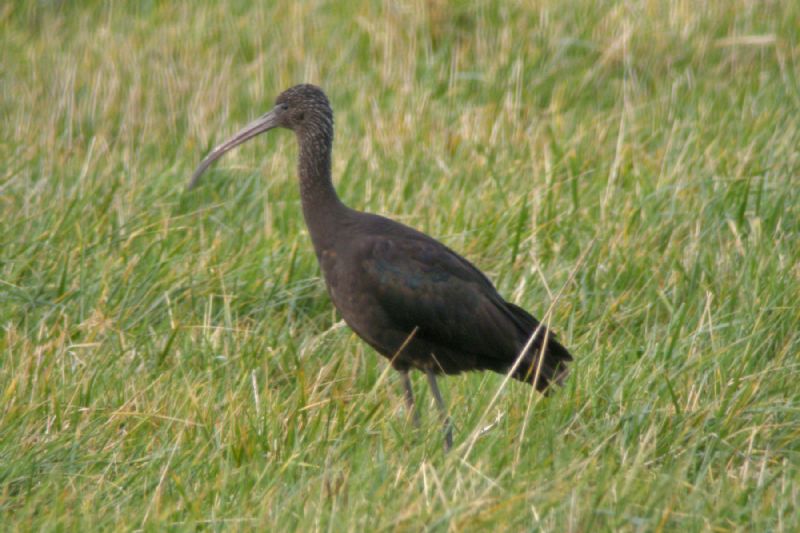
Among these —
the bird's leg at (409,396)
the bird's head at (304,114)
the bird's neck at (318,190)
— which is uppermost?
the bird's head at (304,114)

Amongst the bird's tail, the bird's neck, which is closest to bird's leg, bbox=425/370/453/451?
the bird's tail

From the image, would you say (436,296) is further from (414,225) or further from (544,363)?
(414,225)

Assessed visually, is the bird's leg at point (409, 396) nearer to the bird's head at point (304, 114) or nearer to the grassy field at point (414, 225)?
the grassy field at point (414, 225)

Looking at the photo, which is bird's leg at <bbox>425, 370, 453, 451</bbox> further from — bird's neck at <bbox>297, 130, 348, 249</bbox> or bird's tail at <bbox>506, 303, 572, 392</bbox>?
bird's neck at <bbox>297, 130, 348, 249</bbox>

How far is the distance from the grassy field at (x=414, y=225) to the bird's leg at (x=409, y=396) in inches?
3.0

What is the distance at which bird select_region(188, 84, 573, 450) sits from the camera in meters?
5.03

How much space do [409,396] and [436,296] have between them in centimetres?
37

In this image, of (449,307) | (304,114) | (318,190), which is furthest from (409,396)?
(304,114)

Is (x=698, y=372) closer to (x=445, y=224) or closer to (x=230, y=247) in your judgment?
(x=445, y=224)

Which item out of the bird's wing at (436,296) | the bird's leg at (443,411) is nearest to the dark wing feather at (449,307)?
the bird's wing at (436,296)

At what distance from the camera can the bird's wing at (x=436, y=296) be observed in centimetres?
505

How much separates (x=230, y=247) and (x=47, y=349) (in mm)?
1402

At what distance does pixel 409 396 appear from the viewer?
16.9 feet

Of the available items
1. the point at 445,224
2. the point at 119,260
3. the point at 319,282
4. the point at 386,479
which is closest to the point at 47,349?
the point at 119,260
